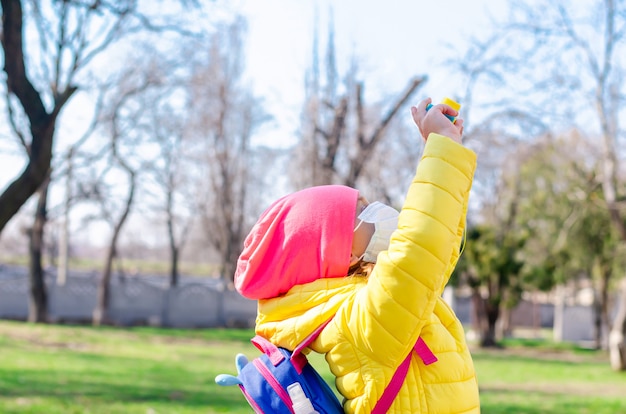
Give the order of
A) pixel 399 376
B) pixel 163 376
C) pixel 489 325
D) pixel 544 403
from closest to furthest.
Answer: pixel 399 376 → pixel 544 403 → pixel 163 376 → pixel 489 325

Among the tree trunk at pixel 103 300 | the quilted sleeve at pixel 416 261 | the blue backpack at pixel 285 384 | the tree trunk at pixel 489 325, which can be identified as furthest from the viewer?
the tree trunk at pixel 103 300

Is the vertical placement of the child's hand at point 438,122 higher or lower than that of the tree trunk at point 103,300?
higher

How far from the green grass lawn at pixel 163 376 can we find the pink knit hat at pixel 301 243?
5.85 metres

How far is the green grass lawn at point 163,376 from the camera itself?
788cm

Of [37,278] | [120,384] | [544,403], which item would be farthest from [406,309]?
[37,278]

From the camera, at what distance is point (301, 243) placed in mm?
1737

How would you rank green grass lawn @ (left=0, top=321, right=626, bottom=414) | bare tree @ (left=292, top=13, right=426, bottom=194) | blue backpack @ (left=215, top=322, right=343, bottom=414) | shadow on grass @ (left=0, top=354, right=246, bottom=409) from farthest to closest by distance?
bare tree @ (left=292, top=13, right=426, bottom=194), shadow on grass @ (left=0, top=354, right=246, bottom=409), green grass lawn @ (left=0, top=321, right=626, bottom=414), blue backpack @ (left=215, top=322, right=343, bottom=414)

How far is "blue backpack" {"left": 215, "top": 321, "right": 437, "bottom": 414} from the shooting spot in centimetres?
164

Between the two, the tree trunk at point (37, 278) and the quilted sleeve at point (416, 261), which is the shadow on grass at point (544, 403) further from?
the tree trunk at point (37, 278)

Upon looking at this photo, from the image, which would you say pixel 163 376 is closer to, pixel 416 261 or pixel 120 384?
pixel 120 384

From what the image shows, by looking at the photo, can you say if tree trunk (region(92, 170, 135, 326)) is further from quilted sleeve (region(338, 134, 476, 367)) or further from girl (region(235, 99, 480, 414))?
quilted sleeve (region(338, 134, 476, 367))

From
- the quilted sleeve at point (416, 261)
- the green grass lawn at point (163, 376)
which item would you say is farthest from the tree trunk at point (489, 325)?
the quilted sleeve at point (416, 261)

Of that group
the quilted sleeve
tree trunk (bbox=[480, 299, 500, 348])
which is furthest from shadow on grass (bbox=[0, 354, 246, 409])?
tree trunk (bbox=[480, 299, 500, 348])

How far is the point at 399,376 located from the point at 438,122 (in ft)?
1.90
